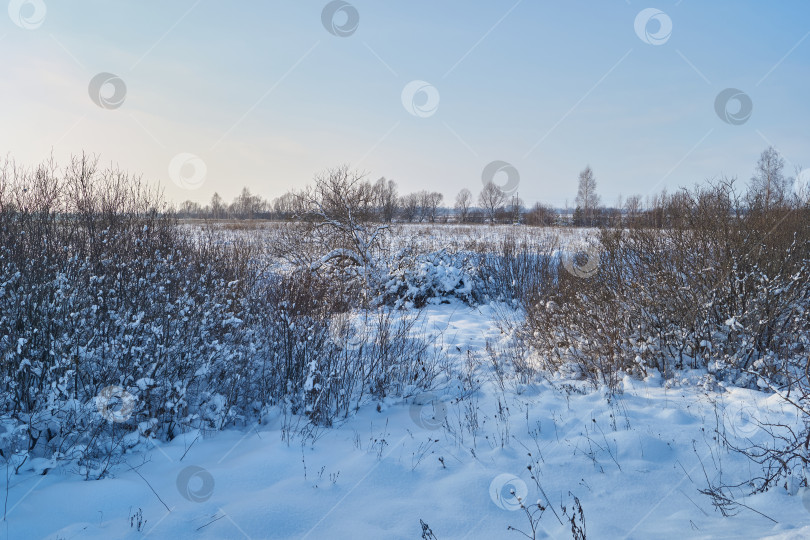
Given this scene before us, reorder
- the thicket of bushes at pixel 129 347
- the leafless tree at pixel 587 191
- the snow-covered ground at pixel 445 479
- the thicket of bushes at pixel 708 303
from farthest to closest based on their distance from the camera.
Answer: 1. the leafless tree at pixel 587 191
2. the thicket of bushes at pixel 708 303
3. the thicket of bushes at pixel 129 347
4. the snow-covered ground at pixel 445 479

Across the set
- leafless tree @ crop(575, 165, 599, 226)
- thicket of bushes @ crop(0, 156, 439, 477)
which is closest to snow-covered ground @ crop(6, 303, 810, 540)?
thicket of bushes @ crop(0, 156, 439, 477)

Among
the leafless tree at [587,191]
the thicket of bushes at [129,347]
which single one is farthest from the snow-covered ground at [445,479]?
the leafless tree at [587,191]

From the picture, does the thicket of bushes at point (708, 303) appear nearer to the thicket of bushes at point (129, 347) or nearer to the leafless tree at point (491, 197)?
the thicket of bushes at point (129, 347)

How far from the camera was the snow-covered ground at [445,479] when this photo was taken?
11.1ft

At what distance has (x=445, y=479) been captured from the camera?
4.16m

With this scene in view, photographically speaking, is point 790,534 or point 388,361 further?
point 388,361

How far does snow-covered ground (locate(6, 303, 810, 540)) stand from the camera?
3396 mm

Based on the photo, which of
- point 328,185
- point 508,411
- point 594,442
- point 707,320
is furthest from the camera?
point 328,185

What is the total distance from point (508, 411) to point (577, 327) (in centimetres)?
238

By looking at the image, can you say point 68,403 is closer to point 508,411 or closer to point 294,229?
point 508,411

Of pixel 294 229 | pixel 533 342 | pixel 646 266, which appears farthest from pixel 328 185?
pixel 646 266

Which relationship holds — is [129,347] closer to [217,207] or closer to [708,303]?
[708,303]

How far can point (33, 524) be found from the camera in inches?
134

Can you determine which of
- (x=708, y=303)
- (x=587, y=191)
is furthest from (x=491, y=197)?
(x=708, y=303)
